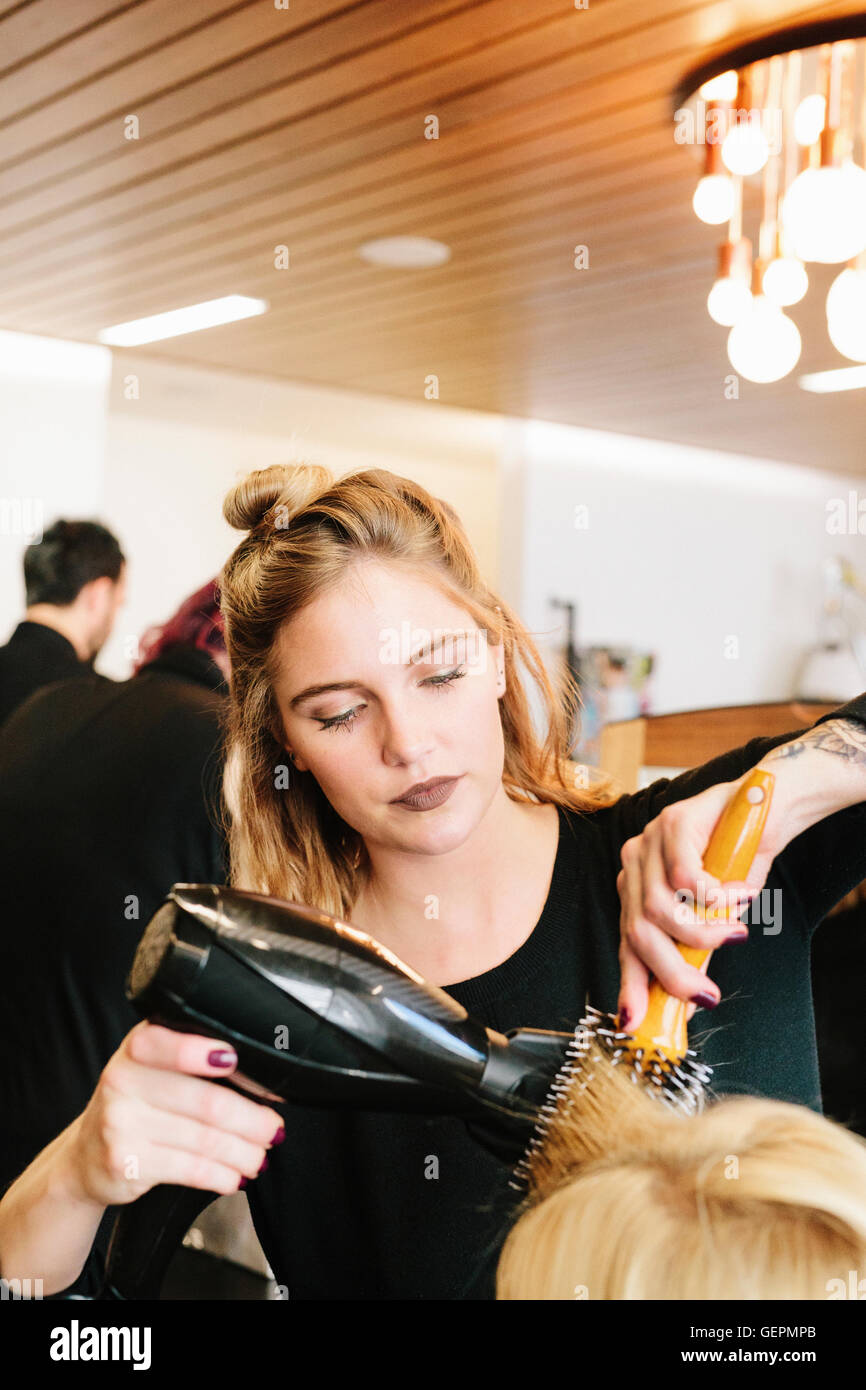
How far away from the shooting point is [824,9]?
2553mm

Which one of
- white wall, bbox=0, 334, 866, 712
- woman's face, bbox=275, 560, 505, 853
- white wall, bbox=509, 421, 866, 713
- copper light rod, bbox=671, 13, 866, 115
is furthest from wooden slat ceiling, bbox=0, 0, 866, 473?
woman's face, bbox=275, 560, 505, 853

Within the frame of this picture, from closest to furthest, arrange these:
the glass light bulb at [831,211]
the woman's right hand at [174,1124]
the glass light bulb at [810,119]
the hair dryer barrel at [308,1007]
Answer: the hair dryer barrel at [308,1007], the woman's right hand at [174,1124], the glass light bulb at [831,211], the glass light bulb at [810,119]

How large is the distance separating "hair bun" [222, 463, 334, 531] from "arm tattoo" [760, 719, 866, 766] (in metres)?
0.49

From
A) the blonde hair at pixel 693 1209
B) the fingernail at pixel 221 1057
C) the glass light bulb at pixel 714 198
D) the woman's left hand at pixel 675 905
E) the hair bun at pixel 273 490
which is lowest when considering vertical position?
the blonde hair at pixel 693 1209

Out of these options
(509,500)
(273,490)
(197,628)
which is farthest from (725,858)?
(509,500)

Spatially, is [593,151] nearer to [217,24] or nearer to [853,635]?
[217,24]

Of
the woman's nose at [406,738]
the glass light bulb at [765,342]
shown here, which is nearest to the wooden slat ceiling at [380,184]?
the glass light bulb at [765,342]

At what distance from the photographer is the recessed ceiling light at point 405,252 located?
4.01 metres

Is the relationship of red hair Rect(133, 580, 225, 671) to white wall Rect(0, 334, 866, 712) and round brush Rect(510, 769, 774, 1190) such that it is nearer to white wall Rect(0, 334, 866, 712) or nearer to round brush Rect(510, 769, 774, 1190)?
round brush Rect(510, 769, 774, 1190)

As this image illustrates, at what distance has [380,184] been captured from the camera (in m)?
3.58

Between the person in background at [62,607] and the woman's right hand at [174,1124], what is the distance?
7.67 feet

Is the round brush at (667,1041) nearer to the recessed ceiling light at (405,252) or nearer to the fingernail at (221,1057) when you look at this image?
the fingernail at (221,1057)

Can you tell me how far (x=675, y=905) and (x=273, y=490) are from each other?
607 mm

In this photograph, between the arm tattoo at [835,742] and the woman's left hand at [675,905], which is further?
the arm tattoo at [835,742]
